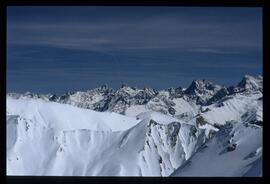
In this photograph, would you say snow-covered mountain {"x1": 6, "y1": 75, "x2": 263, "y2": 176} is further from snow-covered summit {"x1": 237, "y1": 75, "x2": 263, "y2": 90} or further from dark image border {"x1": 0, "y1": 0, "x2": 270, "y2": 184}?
dark image border {"x1": 0, "y1": 0, "x2": 270, "y2": 184}

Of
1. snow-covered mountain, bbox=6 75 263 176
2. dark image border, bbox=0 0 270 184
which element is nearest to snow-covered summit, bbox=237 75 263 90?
dark image border, bbox=0 0 270 184

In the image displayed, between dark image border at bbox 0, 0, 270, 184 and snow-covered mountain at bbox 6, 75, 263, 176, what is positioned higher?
dark image border at bbox 0, 0, 270, 184

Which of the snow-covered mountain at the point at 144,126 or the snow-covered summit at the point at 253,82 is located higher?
the snow-covered summit at the point at 253,82

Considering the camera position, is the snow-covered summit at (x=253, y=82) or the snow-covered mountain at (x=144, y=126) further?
the snow-covered mountain at (x=144, y=126)
